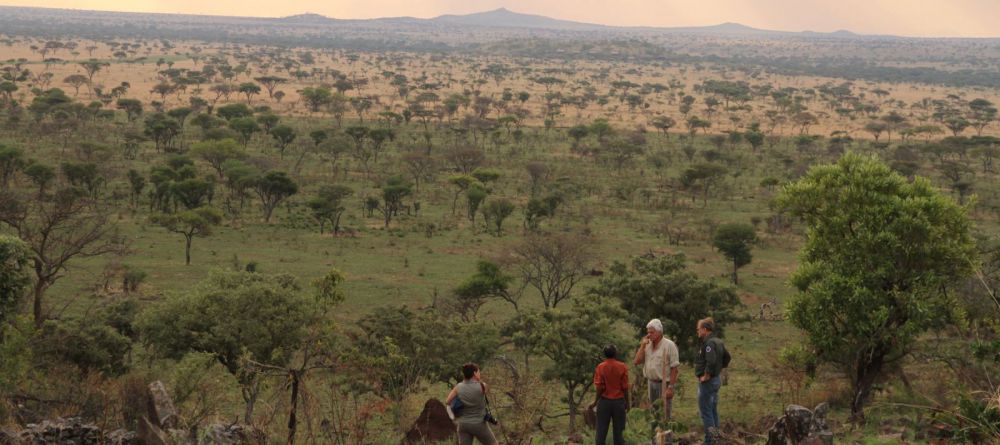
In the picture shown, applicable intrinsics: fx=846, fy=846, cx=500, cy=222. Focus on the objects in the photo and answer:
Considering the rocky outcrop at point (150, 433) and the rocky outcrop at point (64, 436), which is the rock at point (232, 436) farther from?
the rocky outcrop at point (64, 436)

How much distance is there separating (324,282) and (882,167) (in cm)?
1143

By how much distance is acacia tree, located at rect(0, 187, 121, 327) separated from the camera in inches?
849

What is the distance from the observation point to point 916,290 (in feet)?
44.9

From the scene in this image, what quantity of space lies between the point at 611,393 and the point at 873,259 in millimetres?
6876

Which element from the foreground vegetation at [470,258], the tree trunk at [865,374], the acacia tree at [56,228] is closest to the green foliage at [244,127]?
the foreground vegetation at [470,258]

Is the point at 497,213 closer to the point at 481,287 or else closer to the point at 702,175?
the point at 481,287

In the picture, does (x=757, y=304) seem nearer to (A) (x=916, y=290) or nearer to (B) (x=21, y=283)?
(A) (x=916, y=290)

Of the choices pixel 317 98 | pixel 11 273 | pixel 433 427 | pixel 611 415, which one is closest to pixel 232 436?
pixel 433 427

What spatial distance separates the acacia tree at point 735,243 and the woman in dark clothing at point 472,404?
91.4 feet

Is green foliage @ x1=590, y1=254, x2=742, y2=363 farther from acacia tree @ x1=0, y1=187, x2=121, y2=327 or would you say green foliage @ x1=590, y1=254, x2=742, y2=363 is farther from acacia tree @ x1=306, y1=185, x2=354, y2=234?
acacia tree @ x1=306, y1=185, x2=354, y2=234

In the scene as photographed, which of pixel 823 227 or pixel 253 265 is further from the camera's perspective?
pixel 253 265

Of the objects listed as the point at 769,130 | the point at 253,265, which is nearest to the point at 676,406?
the point at 253,265

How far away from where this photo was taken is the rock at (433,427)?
11.7 metres

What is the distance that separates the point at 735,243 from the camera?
117 ft
